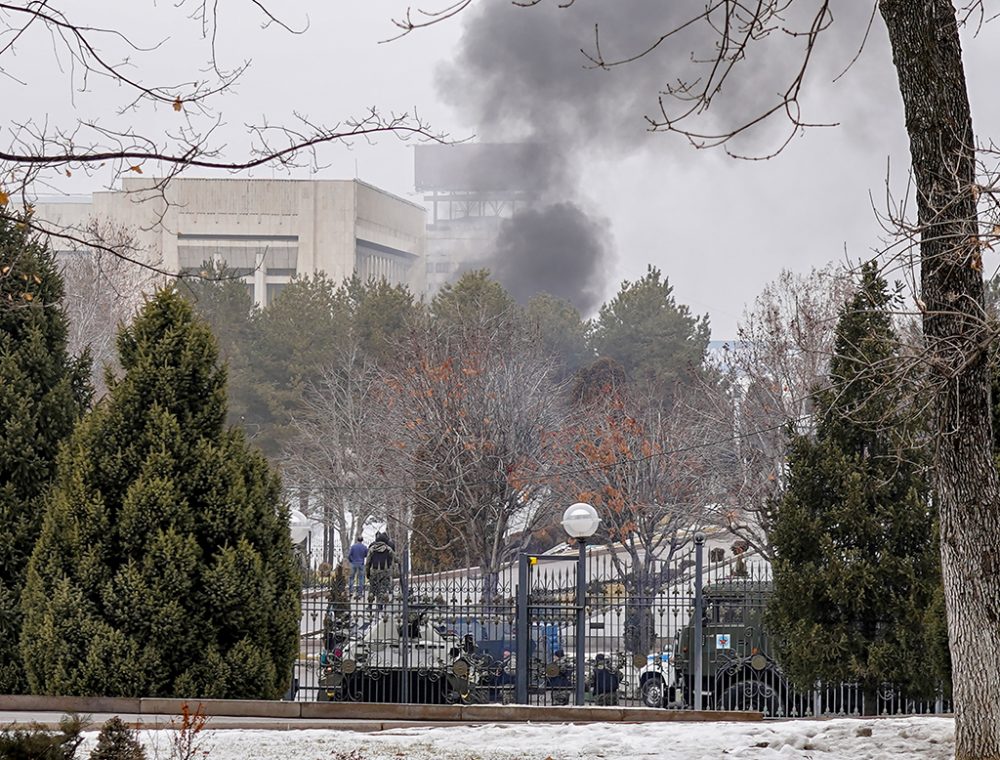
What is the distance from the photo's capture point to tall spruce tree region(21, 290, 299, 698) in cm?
1064

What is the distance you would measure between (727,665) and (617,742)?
7314 mm

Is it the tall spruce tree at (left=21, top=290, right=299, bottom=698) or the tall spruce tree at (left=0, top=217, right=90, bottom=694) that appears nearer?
the tall spruce tree at (left=21, top=290, right=299, bottom=698)

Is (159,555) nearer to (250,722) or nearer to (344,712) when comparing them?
(250,722)

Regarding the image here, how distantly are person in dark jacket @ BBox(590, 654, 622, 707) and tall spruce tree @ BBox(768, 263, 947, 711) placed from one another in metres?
3.18

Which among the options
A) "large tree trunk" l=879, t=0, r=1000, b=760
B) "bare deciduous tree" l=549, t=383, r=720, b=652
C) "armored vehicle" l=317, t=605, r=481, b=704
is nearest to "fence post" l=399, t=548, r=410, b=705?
"armored vehicle" l=317, t=605, r=481, b=704

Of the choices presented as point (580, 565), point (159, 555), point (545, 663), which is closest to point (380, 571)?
point (545, 663)

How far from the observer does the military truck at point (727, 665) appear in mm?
15164

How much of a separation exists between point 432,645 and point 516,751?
22.3 feet

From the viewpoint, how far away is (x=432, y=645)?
14.9 m

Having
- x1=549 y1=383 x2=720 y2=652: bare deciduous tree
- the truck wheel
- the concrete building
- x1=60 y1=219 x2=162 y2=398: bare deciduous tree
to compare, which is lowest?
the truck wheel

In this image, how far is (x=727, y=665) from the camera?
15305 millimetres

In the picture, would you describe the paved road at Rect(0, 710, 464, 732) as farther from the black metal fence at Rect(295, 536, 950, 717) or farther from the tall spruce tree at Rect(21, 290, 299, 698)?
the black metal fence at Rect(295, 536, 950, 717)

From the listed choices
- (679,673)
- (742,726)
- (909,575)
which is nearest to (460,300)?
(679,673)

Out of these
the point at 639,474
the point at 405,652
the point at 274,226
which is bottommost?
the point at 405,652
